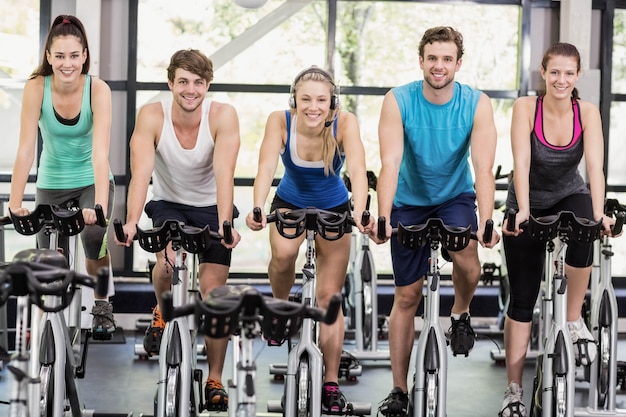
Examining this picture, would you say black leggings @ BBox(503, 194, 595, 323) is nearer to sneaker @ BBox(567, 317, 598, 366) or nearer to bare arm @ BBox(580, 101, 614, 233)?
bare arm @ BBox(580, 101, 614, 233)

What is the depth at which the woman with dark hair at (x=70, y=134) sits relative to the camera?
4621 millimetres

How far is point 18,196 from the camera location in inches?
179

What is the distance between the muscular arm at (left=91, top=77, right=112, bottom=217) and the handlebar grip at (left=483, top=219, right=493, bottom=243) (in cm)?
152

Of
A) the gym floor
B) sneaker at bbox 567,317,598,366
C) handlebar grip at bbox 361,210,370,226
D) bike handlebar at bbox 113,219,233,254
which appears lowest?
the gym floor

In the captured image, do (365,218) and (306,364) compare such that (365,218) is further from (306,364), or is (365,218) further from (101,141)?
(101,141)

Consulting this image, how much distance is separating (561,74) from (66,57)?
6.94ft

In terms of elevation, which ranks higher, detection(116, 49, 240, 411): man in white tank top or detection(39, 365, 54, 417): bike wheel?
detection(116, 49, 240, 411): man in white tank top

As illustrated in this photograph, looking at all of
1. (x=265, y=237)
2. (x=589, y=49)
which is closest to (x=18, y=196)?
(x=265, y=237)

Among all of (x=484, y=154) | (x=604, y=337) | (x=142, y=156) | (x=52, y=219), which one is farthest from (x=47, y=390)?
(x=604, y=337)

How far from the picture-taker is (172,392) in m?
4.14

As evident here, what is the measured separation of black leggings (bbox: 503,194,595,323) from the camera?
461 cm

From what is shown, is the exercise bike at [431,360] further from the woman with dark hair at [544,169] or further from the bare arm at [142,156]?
the bare arm at [142,156]

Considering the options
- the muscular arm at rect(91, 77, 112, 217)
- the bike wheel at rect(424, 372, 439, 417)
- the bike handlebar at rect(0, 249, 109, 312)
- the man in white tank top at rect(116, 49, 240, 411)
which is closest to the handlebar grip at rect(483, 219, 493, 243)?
the bike wheel at rect(424, 372, 439, 417)

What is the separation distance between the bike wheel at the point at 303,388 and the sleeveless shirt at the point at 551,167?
120cm
